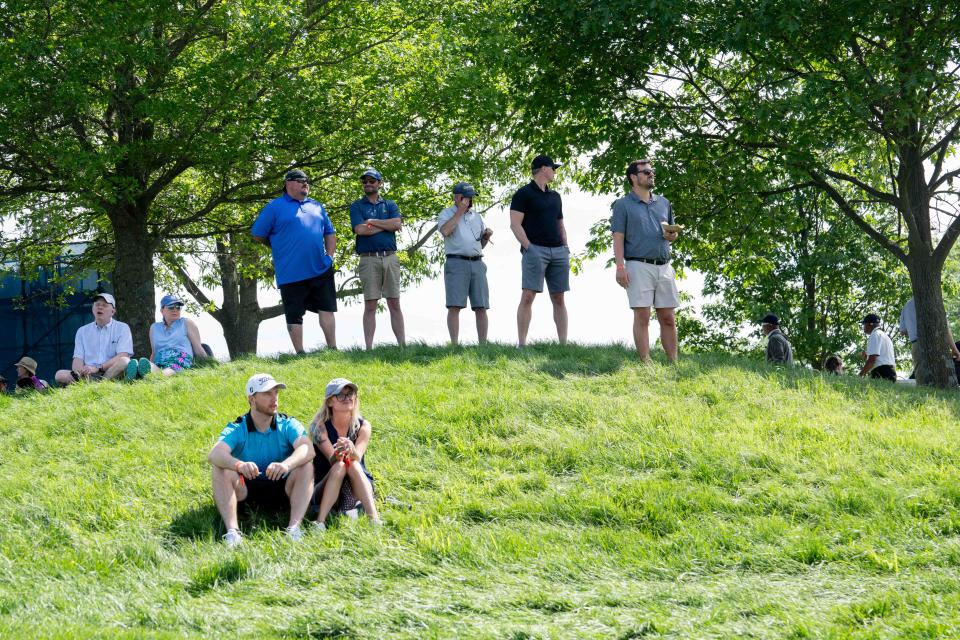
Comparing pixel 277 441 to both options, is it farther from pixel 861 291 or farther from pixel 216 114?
pixel 861 291

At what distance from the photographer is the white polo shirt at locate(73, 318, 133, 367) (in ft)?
42.4

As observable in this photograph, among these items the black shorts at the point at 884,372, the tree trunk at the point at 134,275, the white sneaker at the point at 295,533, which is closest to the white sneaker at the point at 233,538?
the white sneaker at the point at 295,533

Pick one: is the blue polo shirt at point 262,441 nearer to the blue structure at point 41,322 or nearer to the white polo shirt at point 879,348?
the white polo shirt at point 879,348

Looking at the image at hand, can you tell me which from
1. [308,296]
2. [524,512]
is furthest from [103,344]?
[524,512]

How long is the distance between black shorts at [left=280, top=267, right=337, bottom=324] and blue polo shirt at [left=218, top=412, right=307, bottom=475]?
478 cm

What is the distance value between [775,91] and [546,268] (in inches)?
287

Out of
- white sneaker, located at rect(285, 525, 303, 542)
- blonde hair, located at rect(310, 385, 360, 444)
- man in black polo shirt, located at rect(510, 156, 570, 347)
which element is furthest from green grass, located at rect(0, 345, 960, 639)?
man in black polo shirt, located at rect(510, 156, 570, 347)

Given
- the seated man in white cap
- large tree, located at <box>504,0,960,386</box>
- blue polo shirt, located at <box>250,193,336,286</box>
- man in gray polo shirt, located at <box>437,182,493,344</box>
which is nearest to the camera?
the seated man in white cap

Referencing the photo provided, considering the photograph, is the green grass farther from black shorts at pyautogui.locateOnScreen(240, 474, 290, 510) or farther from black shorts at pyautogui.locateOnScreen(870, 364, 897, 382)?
black shorts at pyautogui.locateOnScreen(870, 364, 897, 382)

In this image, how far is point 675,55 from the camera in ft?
59.2

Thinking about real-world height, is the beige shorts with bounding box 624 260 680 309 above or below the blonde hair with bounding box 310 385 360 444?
above

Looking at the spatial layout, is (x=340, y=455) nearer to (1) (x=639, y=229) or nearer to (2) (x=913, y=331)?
(1) (x=639, y=229)

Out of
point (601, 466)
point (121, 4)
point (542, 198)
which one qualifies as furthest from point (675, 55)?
point (601, 466)

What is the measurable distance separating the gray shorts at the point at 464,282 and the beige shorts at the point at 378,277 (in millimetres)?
724
